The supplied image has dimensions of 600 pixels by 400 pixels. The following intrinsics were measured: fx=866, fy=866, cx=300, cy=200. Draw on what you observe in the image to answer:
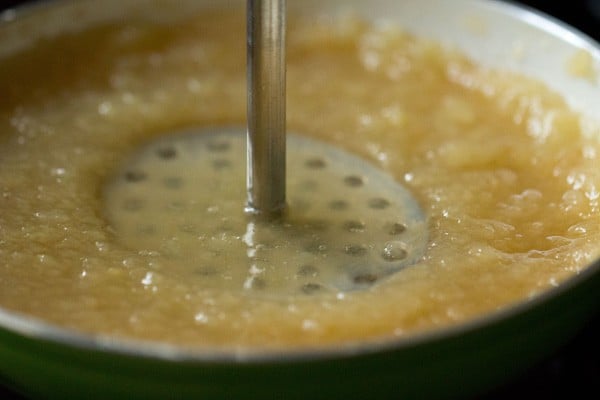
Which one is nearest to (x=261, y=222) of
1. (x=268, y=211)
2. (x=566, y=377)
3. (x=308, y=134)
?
(x=268, y=211)

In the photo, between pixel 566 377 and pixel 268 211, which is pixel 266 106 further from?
pixel 566 377

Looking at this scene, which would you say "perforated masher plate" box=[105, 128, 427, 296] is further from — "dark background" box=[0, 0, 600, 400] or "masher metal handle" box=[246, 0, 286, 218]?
"dark background" box=[0, 0, 600, 400]

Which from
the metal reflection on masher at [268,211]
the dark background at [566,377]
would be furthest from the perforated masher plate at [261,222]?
the dark background at [566,377]

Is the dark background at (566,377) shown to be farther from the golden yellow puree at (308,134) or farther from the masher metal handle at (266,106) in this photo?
the masher metal handle at (266,106)

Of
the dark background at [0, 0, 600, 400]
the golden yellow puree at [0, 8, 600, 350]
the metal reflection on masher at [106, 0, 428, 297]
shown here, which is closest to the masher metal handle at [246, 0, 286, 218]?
the metal reflection on masher at [106, 0, 428, 297]

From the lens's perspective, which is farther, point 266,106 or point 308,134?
point 308,134

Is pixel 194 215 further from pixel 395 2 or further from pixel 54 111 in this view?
pixel 395 2

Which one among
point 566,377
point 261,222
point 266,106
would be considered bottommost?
point 566,377
